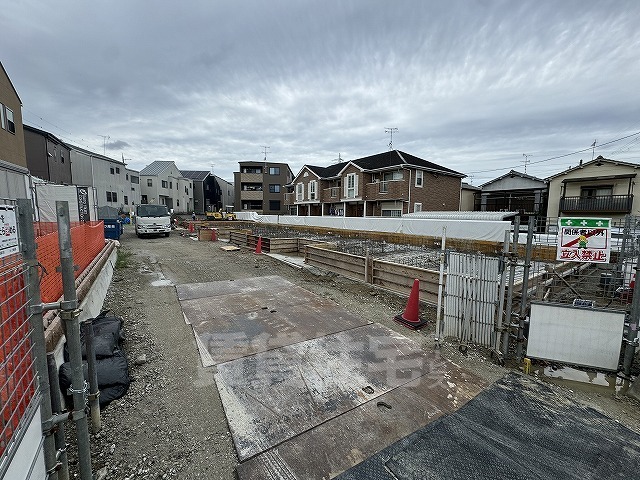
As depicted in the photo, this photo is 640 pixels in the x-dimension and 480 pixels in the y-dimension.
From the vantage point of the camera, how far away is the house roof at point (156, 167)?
1871 inches

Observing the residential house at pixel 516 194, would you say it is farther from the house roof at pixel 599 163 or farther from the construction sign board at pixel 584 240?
the construction sign board at pixel 584 240

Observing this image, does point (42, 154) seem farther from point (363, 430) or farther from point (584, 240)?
point (584, 240)

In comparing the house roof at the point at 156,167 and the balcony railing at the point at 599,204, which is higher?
the house roof at the point at 156,167

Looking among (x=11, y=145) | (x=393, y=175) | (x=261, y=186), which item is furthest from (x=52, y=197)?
(x=261, y=186)

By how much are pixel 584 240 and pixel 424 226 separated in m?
14.5

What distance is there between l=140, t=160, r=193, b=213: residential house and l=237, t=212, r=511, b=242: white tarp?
32141 millimetres

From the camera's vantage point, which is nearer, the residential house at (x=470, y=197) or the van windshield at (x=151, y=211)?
the van windshield at (x=151, y=211)

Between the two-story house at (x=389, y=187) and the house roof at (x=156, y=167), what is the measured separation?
29509mm

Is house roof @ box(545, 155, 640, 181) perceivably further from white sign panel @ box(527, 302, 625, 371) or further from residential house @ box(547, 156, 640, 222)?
white sign panel @ box(527, 302, 625, 371)

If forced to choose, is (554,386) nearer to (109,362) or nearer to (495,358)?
(495,358)

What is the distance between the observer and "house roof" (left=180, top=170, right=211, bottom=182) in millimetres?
61956

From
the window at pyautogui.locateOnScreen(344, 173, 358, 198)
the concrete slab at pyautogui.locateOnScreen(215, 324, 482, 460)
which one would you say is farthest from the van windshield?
the concrete slab at pyautogui.locateOnScreen(215, 324, 482, 460)

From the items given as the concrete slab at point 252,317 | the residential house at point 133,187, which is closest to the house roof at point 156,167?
the residential house at point 133,187

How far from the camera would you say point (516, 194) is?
100ft
